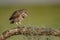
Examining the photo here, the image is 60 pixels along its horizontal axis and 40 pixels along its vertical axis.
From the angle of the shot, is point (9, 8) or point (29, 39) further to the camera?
point (9, 8)

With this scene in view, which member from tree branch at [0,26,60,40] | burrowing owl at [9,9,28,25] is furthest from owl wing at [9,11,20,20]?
tree branch at [0,26,60,40]

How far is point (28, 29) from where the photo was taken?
1623 millimetres

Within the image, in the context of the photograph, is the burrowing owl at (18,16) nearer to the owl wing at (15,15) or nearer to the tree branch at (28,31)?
the owl wing at (15,15)

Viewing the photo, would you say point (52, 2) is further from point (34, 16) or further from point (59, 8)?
point (34, 16)

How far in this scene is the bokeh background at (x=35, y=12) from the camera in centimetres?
Result: 166

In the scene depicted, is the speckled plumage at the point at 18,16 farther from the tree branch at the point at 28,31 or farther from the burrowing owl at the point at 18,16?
the tree branch at the point at 28,31

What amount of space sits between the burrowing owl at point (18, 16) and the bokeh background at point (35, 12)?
0.14ft

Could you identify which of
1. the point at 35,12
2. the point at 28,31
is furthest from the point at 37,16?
the point at 28,31

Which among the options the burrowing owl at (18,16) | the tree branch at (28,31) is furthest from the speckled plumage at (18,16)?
the tree branch at (28,31)

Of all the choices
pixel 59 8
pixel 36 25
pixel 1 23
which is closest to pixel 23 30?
pixel 36 25

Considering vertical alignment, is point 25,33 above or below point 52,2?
below

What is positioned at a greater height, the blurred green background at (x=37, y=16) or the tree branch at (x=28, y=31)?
the blurred green background at (x=37, y=16)

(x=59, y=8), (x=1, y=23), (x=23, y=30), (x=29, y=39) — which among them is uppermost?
(x=59, y=8)

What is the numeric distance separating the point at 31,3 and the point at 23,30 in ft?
1.24
